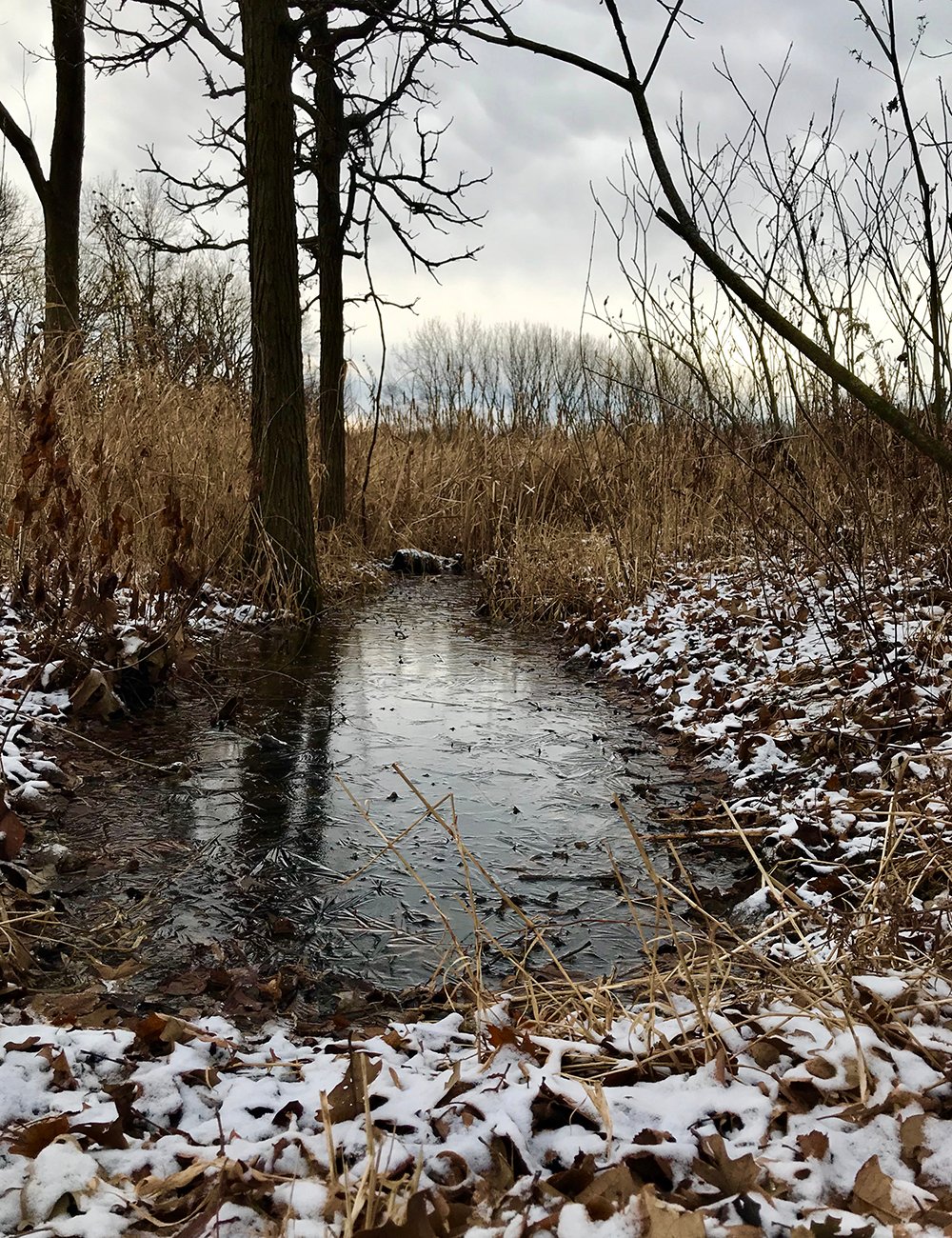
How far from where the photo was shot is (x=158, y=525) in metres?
5.77

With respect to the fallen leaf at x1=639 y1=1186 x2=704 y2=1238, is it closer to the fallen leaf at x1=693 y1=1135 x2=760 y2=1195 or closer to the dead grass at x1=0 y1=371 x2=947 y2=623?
the fallen leaf at x1=693 y1=1135 x2=760 y2=1195

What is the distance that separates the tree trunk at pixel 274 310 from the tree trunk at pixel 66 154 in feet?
11.0

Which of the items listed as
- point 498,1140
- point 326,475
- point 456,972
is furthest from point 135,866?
point 326,475

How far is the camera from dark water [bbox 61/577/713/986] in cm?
271

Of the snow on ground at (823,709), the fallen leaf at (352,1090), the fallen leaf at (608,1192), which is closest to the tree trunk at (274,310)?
the snow on ground at (823,709)

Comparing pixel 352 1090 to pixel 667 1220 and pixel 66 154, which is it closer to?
pixel 667 1220

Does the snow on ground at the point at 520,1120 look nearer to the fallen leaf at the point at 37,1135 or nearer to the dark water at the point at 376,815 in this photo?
the fallen leaf at the point at 37,1135

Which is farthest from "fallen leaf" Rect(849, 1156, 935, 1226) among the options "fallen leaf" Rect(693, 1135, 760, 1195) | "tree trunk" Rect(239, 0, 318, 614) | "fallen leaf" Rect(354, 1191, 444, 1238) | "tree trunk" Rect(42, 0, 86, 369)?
"tree trunk" Rect(42, 0, 86, 369)

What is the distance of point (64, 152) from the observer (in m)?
9.45

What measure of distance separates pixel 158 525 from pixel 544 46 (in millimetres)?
4338

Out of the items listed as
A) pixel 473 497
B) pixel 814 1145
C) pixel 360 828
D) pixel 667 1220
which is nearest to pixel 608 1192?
pixel 667 1220

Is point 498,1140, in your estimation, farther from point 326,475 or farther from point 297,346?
point 326,475

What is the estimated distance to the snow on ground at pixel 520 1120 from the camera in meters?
1.43

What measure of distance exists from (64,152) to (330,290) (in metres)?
3.08
